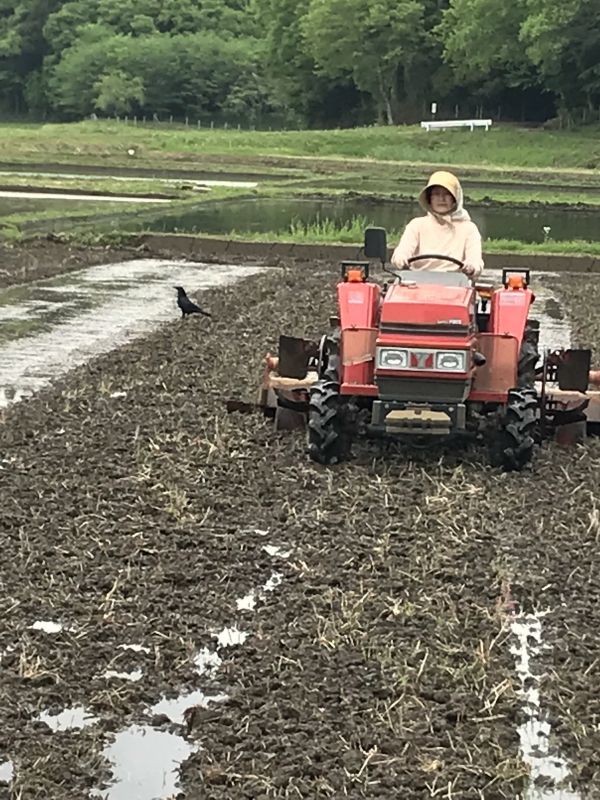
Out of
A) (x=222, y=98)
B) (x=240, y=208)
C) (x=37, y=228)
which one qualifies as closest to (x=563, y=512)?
(x=37, y=228)

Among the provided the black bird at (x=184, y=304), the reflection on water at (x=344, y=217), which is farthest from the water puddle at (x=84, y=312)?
the reflection on water at (x=344, y=217)

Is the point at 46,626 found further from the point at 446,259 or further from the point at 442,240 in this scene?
the point at 442,240

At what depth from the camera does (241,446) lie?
7.79m

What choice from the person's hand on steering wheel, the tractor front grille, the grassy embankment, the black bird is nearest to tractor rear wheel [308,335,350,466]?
the tractor front grille

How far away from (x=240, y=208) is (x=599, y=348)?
1766 cm

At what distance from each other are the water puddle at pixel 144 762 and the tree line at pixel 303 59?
5617 cm

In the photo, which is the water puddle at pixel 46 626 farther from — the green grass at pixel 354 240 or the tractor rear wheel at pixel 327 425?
the green grass at pixel 354 240

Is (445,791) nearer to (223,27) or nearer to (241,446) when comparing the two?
(241,446)

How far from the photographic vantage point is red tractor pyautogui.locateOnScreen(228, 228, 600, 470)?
279 inches

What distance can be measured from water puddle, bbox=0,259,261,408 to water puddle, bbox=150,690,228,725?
5060 millimetres

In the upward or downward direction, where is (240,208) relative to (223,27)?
downward

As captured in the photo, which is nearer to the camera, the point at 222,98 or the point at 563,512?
the point at 563,512

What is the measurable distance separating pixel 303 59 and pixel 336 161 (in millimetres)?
34233

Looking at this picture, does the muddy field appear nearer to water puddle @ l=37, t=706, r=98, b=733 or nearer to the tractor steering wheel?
water puddle @ l=37, t=706, r=98, b=733
